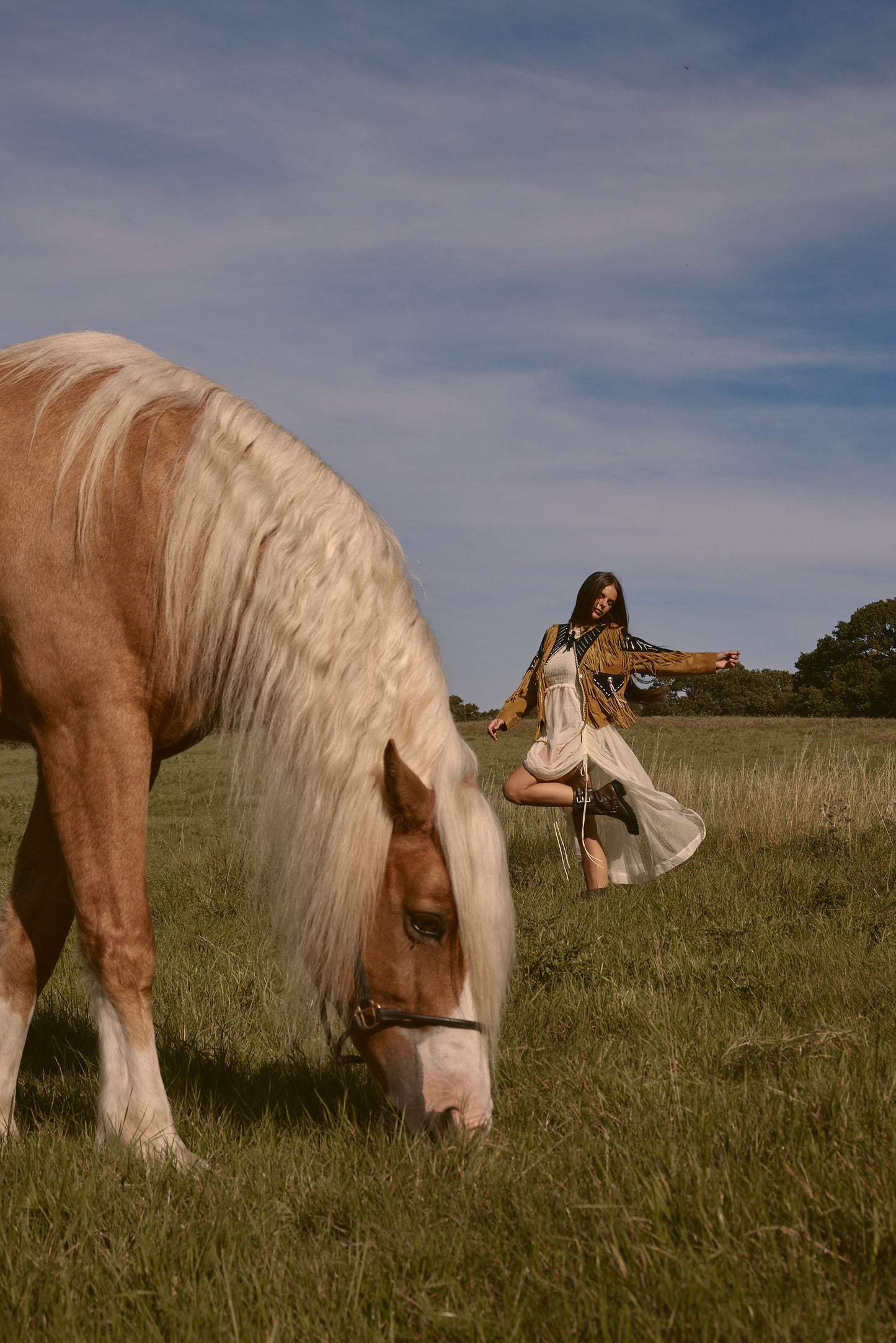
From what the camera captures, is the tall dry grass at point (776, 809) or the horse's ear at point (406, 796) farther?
the tall dry grass at point (776, 809)

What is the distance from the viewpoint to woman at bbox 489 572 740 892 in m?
7.02

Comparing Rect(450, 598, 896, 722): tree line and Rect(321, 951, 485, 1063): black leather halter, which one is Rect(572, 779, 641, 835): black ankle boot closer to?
Rect(321, 951, 485, 1063): black leather halter

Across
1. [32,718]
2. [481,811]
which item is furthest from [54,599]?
[481,811]

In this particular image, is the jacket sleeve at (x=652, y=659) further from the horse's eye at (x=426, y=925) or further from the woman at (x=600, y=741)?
the horse's eye at (x=426, y=925)

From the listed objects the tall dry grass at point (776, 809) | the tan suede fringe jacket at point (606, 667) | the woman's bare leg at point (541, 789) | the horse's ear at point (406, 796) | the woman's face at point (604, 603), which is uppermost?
the woman's face at point (604, 603)

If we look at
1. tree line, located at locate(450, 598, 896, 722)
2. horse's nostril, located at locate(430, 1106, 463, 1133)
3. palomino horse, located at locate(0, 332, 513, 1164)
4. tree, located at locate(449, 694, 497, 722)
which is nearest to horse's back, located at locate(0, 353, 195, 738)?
palomino horse, located at locate(0, 332, 513, 1164)

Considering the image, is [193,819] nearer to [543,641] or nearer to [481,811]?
[543,641]

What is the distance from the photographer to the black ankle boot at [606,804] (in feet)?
23.0

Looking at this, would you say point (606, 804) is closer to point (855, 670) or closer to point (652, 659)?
point (652, 659)

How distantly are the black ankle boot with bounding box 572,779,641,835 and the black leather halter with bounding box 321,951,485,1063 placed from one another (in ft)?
14.5

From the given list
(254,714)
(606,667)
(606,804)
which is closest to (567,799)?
(606,804)

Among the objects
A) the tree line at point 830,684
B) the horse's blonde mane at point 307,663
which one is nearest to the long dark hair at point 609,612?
the horse's blonde mane at point 307,663

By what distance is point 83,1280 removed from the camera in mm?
2035

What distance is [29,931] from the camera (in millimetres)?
3133
